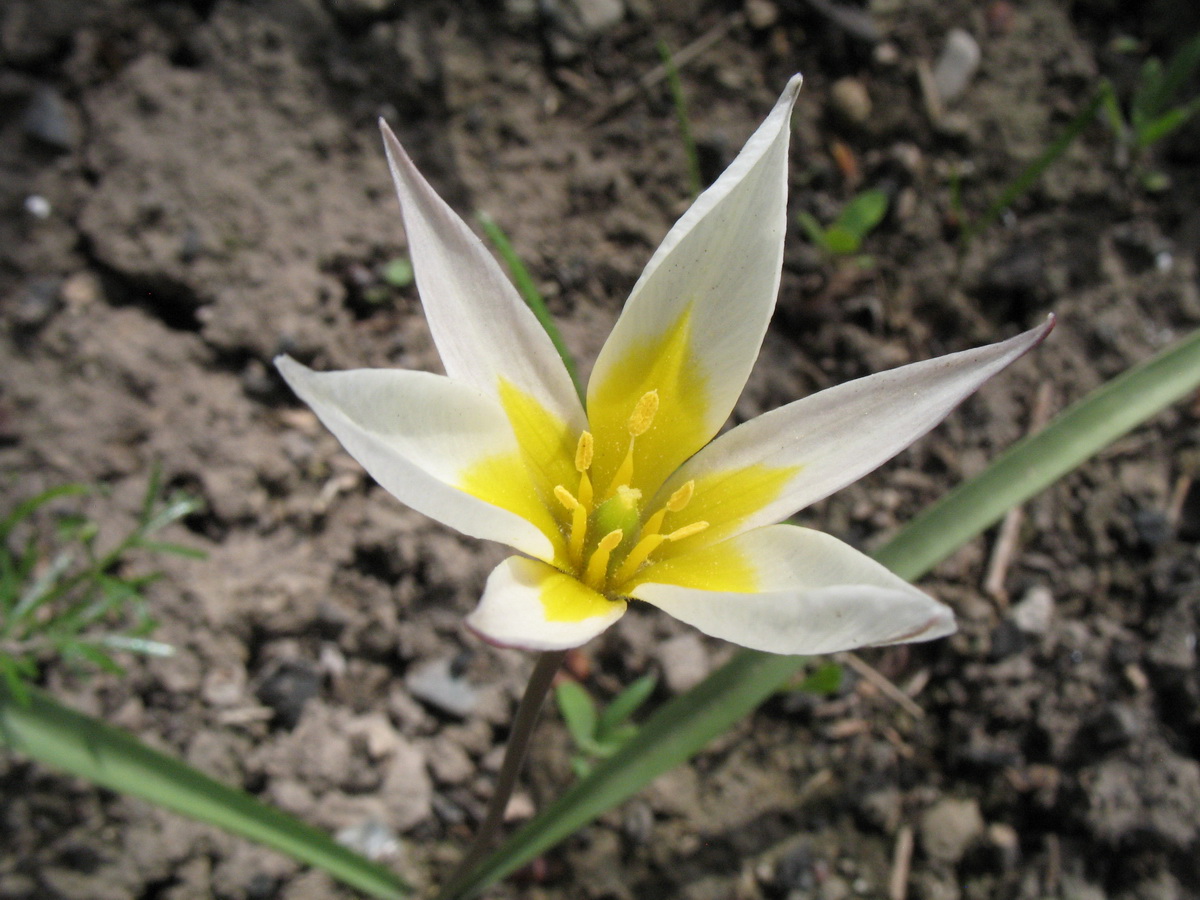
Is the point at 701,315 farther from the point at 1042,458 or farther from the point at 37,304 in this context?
the point at 37,304

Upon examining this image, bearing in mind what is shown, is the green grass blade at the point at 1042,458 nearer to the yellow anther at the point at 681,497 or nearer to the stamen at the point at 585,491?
the yellow anther at the point at 681,497

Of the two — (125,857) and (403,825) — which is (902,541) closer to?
(403,825)

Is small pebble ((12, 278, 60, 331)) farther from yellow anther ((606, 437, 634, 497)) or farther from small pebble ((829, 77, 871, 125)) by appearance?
small pebble ((829, 77, 871, 125))

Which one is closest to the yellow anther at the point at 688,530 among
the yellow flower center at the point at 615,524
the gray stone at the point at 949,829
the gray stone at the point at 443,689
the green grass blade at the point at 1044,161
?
the yellow flower center at the point at 615,524

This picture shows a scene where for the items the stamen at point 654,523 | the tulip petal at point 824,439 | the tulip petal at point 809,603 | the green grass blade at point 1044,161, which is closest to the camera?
the tulip petal at point 809,603

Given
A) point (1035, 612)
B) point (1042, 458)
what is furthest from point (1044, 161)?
point (1035, 612)

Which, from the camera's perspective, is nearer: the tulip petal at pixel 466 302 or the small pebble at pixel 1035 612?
the tulip petal at pixel 466 302

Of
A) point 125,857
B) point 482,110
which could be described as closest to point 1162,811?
point 125,857
